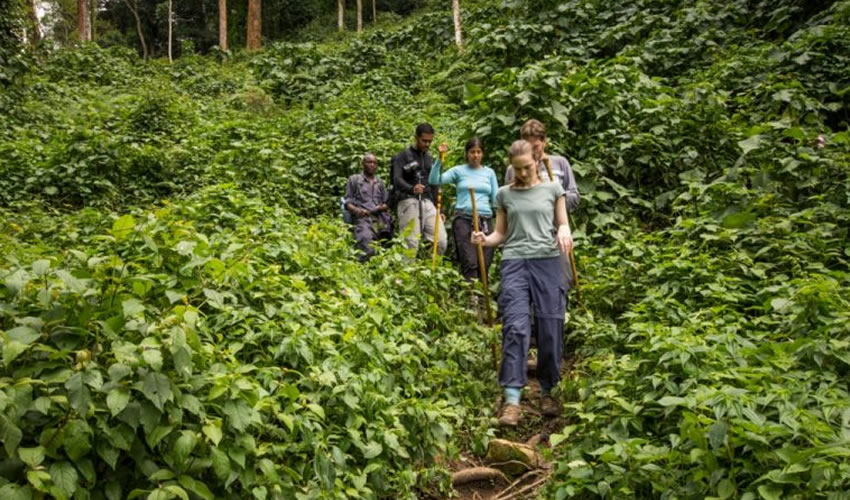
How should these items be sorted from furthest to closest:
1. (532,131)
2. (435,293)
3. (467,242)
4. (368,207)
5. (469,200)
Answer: (368,207), (467,242), (469,200), (435,293), (532,131)

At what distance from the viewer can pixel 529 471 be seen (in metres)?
4.50

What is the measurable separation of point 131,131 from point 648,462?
12434 mm

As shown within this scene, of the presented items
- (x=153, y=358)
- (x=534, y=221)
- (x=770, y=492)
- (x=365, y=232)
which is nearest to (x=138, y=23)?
(x=365, y=232)

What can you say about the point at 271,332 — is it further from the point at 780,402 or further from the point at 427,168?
the point at 427,168

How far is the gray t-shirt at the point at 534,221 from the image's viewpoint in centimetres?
515

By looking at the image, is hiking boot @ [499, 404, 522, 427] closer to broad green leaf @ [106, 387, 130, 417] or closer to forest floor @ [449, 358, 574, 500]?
forest floor @ [449, 358, 574, 500]

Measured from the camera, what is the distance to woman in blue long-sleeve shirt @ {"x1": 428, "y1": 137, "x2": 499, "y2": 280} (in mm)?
7188

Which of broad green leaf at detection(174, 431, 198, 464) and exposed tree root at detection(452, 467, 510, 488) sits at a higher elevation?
broad green leaf at detection(174, 431, 198, 464)

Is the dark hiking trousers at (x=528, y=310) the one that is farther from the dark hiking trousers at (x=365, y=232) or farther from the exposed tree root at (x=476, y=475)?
the dark hiking trousers at (x=365, y=232)

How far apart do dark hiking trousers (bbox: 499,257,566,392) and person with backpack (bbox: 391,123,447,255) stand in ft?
9.08

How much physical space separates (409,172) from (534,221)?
3290 mm

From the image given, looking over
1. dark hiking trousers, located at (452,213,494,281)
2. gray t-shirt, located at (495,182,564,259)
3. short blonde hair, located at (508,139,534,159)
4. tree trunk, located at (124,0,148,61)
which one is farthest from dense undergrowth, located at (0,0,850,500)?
tree trunk, located at (124,0,148,61)

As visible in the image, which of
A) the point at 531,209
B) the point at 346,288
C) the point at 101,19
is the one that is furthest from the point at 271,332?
the point at 101,19

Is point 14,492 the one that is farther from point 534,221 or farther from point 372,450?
point 534,221
